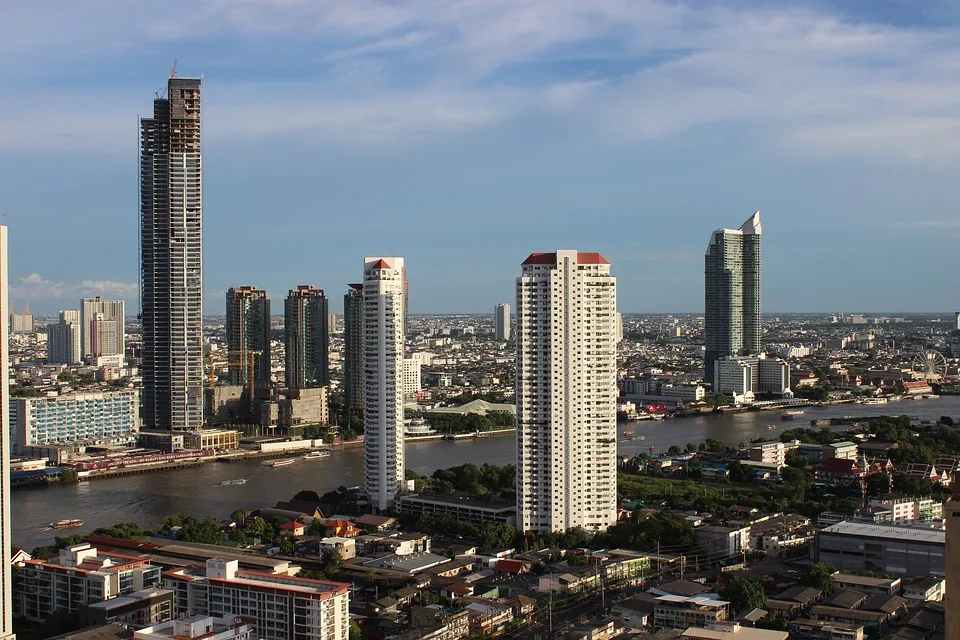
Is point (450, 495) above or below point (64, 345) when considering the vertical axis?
below

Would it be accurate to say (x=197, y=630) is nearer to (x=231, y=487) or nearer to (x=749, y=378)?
(x=231, y=487)

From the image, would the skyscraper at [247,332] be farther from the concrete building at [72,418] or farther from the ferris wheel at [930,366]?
the ferris wheel at [930,366]

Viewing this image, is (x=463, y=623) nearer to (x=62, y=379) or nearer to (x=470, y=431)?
(x=470, y=431)

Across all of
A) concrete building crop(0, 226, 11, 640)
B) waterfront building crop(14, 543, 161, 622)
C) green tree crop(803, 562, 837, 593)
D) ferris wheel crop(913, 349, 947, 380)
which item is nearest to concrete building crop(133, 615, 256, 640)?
concrete building crop(0, 226, 11, 640)

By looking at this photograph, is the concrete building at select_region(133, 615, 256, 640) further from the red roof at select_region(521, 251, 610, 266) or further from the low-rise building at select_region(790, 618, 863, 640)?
the red roof at select_region(521, 251, 610, 266)

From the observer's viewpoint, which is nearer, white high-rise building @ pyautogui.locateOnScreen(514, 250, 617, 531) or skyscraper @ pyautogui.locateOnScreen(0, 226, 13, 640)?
skyscraper @ pyautogui.locateOnScreen(0, 226, 13, 640)

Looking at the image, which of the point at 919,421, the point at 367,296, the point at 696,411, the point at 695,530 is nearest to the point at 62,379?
the point at 696,411

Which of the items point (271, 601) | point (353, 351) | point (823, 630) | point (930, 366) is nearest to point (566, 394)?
point (823, 630)
